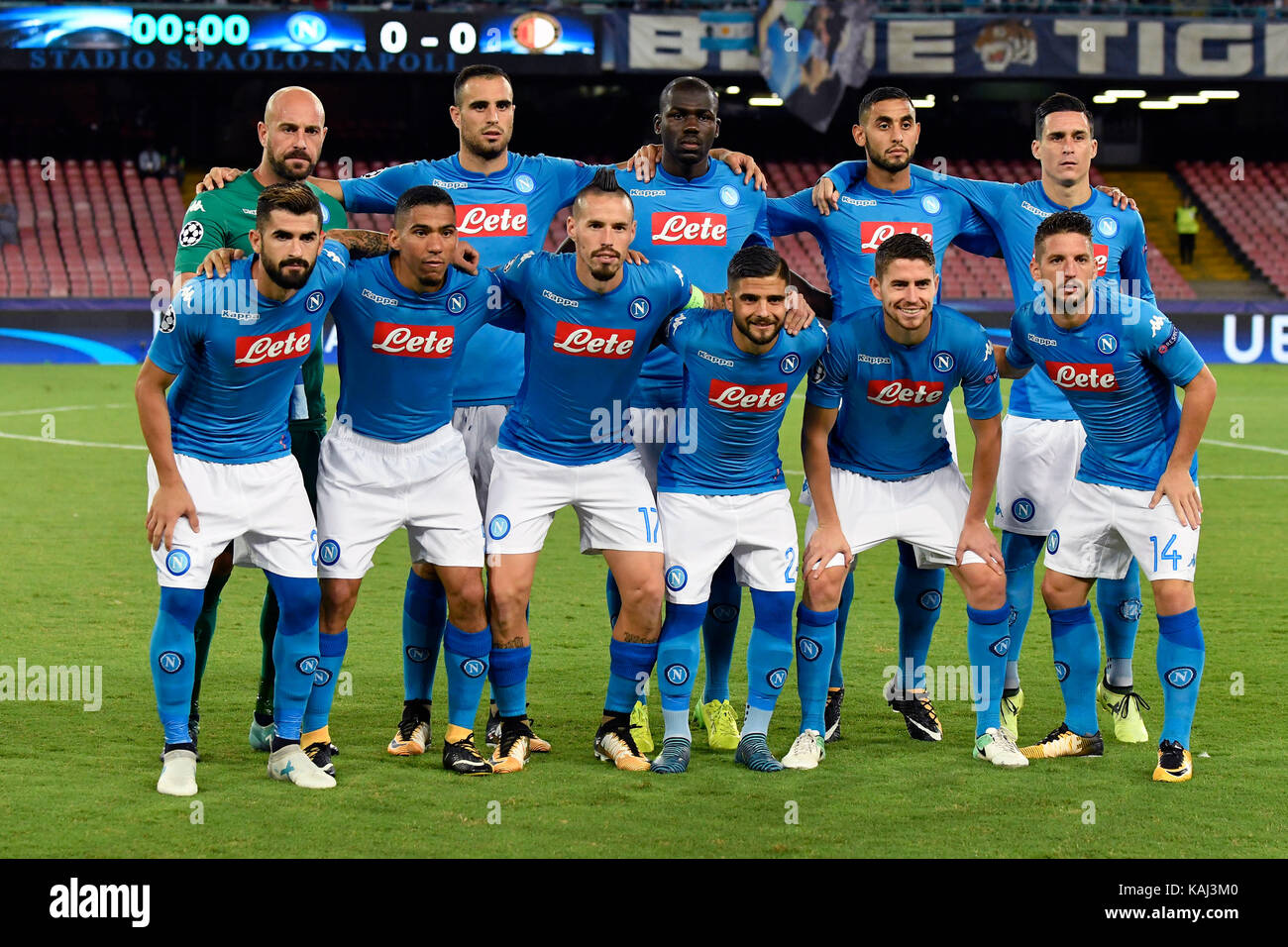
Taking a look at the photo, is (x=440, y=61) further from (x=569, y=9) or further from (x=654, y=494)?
(x=654, y=494)

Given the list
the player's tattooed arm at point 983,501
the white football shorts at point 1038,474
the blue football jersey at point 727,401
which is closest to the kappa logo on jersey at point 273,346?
the blue football jersey at point 727,401

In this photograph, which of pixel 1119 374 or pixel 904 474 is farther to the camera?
pixel 904 474

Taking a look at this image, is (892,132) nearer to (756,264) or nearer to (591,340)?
(756,264)

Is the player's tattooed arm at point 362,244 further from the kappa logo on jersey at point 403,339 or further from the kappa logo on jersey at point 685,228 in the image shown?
the kappa logo on jersey at point 685,228

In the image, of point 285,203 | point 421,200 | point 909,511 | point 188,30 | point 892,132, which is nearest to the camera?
point 285,203

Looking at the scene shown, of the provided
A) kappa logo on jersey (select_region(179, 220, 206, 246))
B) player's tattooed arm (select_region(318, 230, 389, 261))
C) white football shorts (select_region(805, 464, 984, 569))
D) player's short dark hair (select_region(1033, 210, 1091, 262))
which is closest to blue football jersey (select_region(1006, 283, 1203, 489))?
player's short dark hair (select_region(1033, 210, 1091, 262))

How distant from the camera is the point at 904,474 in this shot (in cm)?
566

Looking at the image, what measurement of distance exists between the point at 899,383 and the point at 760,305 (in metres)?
0.63

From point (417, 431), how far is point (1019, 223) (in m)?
2.50

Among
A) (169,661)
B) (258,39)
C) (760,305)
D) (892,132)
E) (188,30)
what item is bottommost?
(169,661)

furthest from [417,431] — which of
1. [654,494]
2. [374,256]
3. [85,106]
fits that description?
[85,106]

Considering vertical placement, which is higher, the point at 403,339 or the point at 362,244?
the point at 362,244

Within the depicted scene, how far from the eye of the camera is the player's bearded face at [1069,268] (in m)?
5.31

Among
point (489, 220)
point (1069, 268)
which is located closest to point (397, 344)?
point (489, 220)
